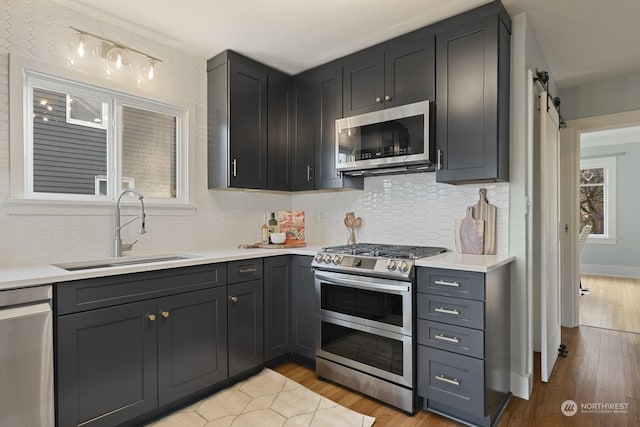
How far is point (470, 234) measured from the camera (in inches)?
98.9

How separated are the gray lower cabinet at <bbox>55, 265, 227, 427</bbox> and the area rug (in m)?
0.12

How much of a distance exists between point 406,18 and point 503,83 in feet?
2.62

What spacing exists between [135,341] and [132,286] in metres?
0.31

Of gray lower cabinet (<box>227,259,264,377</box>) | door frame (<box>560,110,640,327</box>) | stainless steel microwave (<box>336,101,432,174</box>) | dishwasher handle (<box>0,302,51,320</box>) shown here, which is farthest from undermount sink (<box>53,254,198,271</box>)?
door frame (<box>560,110,640,327</box>)

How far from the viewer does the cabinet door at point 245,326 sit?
8.00ft

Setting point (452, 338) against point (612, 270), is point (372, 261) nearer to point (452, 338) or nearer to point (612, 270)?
point (452, 338)

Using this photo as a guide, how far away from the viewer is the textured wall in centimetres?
206

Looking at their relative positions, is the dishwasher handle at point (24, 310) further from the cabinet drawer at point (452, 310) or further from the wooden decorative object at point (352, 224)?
the wooden decorative object at point (352, 224)

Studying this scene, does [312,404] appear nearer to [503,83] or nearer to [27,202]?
[27,202]

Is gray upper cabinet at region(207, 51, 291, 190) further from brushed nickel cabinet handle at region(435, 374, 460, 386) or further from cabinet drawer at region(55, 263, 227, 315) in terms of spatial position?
brushed nickel cabinet handle at region(435, 374, 460, 386)

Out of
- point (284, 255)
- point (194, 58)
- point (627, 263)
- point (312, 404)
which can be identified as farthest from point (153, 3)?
point (627, 263)

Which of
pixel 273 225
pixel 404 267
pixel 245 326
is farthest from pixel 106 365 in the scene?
pixel 273 225

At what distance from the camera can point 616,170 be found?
6.50m

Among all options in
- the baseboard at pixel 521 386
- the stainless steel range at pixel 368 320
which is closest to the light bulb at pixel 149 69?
the stainless steel range at pixel 368 320
